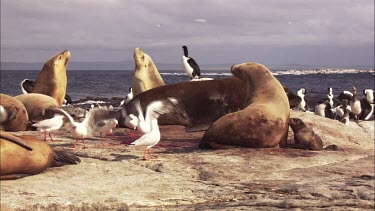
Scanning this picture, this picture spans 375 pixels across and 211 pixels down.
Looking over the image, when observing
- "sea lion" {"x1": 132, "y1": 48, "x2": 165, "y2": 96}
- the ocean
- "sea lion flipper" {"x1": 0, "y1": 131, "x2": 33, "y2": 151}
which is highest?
"sea lion" {"x1": 132, "y1": 48, "x2": 165, "y2": 96}

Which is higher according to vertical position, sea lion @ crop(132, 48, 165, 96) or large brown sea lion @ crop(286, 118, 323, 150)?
sea lion @ crop(132, 48, 165, 96)

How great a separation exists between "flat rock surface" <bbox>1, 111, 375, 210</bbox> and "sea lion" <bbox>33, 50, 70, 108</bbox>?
557 centimetres

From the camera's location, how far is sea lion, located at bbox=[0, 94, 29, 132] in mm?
10383

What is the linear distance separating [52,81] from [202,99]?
5.05 m

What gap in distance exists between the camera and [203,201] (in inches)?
222

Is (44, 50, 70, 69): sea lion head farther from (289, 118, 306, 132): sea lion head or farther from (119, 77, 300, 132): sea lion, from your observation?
(289, 118, 306, 132): sea lion head

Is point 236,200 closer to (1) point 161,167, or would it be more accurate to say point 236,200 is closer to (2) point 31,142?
(1) point 161,167

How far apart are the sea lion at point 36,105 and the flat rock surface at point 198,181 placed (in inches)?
104

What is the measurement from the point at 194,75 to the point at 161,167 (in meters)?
9.53

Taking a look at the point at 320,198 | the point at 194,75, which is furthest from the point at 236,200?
the point at 194,75

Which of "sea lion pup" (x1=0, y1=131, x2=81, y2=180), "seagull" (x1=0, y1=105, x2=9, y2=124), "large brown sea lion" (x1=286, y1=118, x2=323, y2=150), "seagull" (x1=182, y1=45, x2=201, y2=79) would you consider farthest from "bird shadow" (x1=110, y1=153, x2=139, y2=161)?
"seagull" (x1=182, y1=45, x2=201, y2=79)

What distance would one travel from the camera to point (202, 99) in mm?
10539

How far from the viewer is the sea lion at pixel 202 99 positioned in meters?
10.3

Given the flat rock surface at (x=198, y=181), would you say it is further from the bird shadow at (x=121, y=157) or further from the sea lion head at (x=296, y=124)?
the sea lion head at (x=296, y=124)
